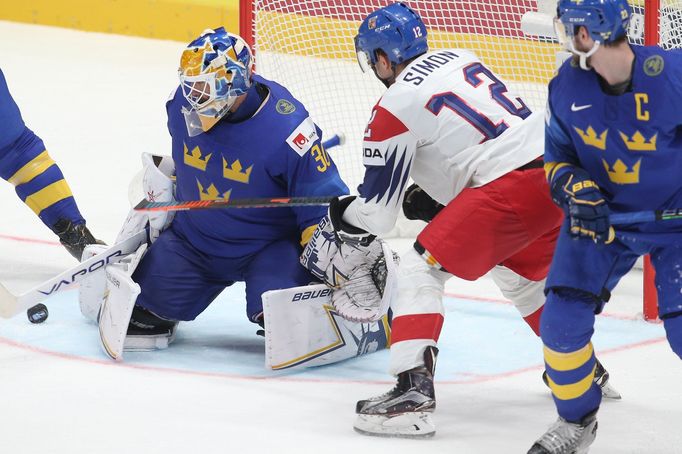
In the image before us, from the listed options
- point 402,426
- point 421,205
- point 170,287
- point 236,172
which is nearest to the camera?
point 402,426

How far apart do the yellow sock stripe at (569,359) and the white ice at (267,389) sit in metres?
0.32

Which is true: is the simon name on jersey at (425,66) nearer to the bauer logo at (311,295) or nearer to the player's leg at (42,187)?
the bauer logo at (311,295)

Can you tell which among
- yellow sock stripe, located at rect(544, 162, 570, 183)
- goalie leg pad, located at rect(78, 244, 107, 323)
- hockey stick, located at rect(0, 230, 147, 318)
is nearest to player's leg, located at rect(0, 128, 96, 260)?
goalie leg pad, located at rect(78, 244, 107, 323)

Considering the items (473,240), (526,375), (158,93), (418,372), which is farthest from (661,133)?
(158,93)

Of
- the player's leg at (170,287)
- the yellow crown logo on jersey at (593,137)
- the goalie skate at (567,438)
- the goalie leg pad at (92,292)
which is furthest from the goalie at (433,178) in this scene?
the goalie leg pad at (92,292)

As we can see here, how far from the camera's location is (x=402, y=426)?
3352 millimetres

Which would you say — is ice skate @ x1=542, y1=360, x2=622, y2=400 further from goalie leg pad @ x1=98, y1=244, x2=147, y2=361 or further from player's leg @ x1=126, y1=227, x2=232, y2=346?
goalie leg pad @ x1=98, y1=244, x2=147, y2=361

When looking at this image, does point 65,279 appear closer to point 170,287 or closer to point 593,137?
point 170,287

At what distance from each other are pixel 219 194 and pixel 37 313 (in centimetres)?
80

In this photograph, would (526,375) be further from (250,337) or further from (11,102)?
(11,102)

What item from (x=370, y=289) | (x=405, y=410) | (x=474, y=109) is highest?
(x=474, y=109)

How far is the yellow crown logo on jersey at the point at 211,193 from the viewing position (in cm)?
410

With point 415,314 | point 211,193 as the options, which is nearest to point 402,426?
point 415,314

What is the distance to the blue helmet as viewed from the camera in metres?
2.83
